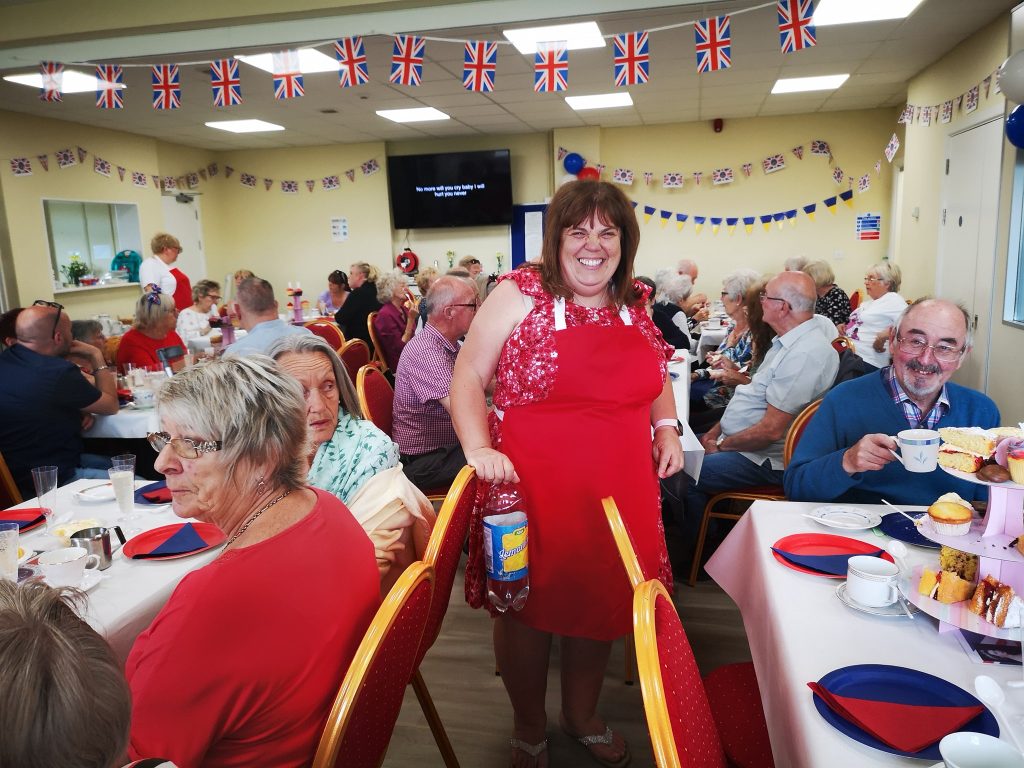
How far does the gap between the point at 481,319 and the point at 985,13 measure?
5280mm

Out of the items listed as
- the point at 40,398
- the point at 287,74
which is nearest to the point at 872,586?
the point at 40,398

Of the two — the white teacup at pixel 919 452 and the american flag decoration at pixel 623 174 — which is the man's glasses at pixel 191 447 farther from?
the american flag decoration at pixel 623 174

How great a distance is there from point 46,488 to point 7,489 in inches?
26.8

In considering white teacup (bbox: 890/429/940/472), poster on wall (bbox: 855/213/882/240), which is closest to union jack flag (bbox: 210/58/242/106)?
white teacup (bbox: 890/429/940/472)

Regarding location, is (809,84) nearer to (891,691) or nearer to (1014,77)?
(1014,77)

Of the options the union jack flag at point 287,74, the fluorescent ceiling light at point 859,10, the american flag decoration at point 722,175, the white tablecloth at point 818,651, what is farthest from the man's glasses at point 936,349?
the american flag decoration at point 722,175

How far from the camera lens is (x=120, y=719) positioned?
2.39ft

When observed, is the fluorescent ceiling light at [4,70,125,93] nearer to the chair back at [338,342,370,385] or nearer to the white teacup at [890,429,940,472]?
the chair back at [338,342,370,385]

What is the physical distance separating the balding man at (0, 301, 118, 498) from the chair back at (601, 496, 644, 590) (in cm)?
269

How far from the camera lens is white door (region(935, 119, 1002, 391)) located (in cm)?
512

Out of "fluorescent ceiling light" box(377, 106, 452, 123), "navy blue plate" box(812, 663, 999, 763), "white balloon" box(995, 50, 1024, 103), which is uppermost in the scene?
"fluorescent ceiling light" box(377, 106, 452, 123)

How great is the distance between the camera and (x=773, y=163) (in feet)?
30.7

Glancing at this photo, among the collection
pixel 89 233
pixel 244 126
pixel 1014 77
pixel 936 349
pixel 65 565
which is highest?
pixel 244 126

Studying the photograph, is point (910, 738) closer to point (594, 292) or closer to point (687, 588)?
point (594, 292)
